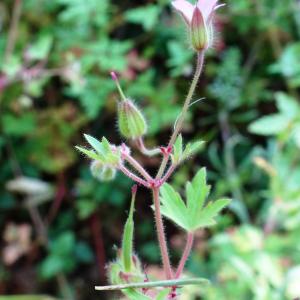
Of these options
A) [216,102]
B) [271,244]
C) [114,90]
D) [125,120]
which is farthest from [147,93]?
[125,120]

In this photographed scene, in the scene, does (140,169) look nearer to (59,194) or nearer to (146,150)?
(146,150)

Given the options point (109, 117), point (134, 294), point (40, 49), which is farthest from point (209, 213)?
point (109, 117)

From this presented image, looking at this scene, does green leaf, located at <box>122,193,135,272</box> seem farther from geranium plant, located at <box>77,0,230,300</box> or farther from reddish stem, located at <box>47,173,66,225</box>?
reddish stem, located at <box>47,173,66,225</box>

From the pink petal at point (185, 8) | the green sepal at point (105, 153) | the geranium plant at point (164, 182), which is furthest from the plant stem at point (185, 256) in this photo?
the pink petal at point (185, 8)

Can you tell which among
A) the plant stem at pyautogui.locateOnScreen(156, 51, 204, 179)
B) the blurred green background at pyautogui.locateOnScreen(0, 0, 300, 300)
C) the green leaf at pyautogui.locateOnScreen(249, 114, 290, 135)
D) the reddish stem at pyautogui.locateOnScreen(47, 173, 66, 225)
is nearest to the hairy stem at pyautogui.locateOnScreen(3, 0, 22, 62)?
the blurred green background at pyautogui.locateOnScreen(0, 0, 300, 300)

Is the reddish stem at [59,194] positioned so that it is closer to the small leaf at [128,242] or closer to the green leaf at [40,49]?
the green leaf at [40,49]

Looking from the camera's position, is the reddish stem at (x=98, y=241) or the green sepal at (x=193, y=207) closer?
the green sepal at (x=193, y=207)
